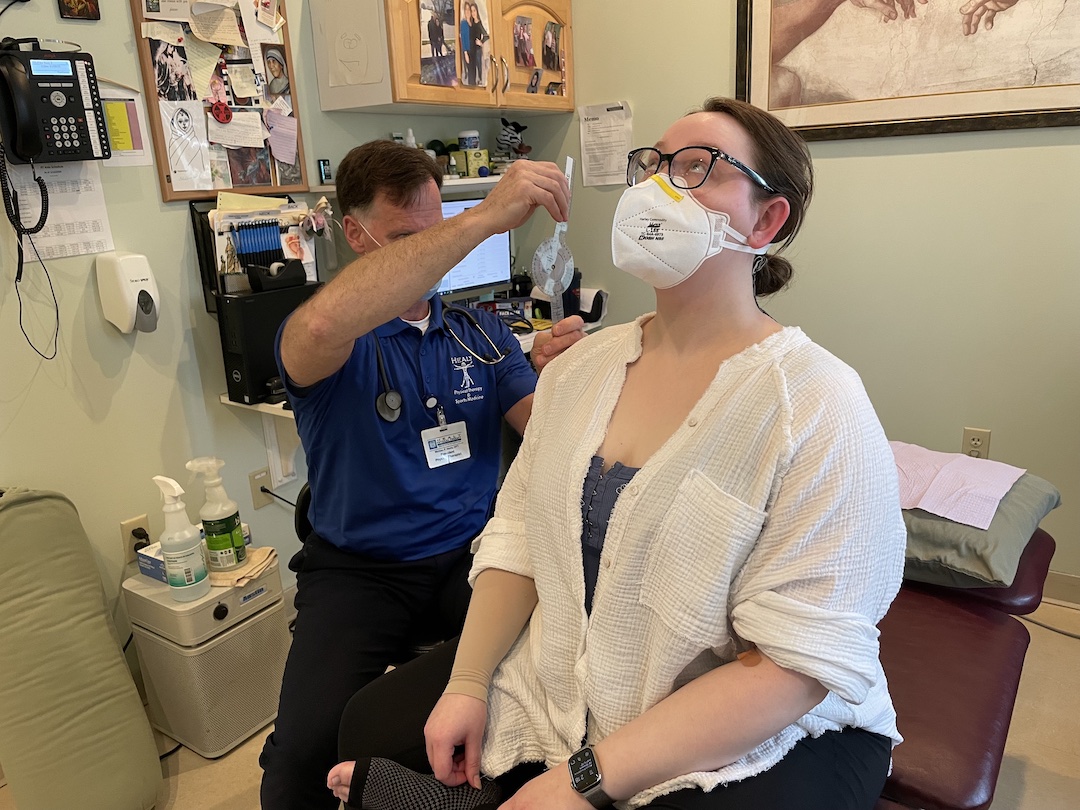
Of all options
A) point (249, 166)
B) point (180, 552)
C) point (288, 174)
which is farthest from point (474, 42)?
point (180, 552)

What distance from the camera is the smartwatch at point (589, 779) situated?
91cm

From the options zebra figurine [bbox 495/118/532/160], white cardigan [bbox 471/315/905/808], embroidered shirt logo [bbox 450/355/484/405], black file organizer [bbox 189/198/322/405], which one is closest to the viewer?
white cardigan [bbox 471/315/905/808]

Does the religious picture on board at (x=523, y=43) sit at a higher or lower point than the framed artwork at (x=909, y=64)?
higher

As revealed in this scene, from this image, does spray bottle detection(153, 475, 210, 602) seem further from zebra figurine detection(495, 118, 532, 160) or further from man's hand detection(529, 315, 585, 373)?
zebra figurine detection(495, 118, 532, 160)

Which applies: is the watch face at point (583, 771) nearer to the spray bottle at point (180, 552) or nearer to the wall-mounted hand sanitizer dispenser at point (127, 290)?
the spray bottle at point (180, 552)

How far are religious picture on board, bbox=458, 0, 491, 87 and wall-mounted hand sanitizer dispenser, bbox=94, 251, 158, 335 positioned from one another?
1215mm

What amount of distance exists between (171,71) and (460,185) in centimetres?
101

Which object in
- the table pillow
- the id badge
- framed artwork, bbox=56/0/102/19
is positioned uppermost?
framed artwork, bbox=56/0/102/19

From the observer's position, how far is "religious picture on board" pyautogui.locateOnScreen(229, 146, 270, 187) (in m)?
2.20

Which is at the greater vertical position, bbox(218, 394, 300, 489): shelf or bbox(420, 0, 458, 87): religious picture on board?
bbox(420, 0, 458, 87): religious picture on board

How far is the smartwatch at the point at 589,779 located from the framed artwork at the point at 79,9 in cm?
197

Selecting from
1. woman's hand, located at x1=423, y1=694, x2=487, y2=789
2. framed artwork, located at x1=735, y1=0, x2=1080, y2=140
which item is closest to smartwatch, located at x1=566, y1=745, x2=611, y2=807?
woman's hand, located at x1=423, y1=694, x2=487, y2=789

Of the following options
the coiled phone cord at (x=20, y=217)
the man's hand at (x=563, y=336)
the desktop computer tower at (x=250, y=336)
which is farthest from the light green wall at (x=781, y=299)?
the man's hand at (x=563, y=336)

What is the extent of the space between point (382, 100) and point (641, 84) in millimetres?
1132
